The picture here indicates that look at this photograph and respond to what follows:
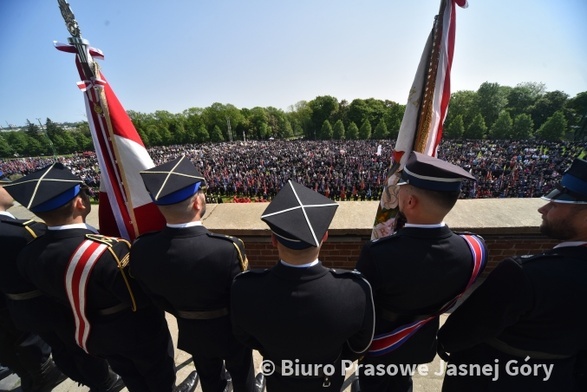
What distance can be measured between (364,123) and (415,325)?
68.7m

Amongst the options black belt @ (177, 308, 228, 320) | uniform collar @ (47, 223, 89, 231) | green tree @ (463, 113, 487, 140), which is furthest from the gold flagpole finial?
green tree @ (463, 113, 487, 140)

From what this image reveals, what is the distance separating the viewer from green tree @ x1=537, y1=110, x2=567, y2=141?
149ft

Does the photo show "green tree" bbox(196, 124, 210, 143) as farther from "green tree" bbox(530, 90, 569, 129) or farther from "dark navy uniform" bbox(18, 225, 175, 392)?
"green tree" bbox(530, 90, 569, 129)

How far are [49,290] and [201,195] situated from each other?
1431mm

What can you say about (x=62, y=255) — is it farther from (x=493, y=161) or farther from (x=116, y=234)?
(x=493, y=161)

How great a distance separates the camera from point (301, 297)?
1441mm

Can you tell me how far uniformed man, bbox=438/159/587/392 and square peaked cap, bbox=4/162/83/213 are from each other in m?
3.07

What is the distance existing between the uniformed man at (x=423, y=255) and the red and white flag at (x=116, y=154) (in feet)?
7.81

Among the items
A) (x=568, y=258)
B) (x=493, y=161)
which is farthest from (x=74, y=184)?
(x=493, y=161)

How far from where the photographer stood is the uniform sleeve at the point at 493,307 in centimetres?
148

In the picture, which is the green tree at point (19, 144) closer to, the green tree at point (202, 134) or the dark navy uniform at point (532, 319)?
the green tree at point (202, 134)

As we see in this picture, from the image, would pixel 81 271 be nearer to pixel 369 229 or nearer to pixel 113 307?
pixel 113 307

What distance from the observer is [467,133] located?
56.4 meters

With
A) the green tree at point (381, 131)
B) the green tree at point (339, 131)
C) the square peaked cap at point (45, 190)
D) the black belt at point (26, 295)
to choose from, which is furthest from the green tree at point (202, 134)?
the square peaked cap at point (45, 190)
